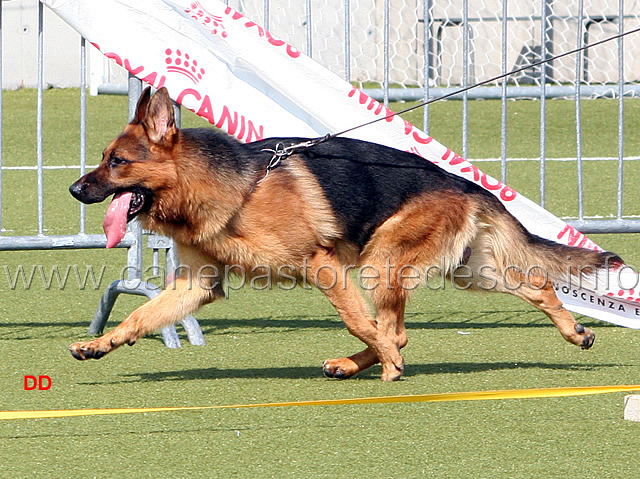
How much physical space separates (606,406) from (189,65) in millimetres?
2804

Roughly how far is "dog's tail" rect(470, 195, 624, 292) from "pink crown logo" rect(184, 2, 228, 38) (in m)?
1.81

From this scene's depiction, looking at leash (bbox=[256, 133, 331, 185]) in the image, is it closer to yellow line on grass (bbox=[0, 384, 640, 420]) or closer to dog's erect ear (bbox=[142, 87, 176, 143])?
dog's erect ear (bbox=[142, 87, 176, 143])

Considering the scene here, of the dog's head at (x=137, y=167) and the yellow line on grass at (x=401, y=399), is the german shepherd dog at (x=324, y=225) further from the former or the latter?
the yellow line on grass at (x=401, y=399)

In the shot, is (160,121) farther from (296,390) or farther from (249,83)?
(249,83)

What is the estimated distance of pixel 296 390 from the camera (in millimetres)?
4609

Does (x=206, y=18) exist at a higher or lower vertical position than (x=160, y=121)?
higher

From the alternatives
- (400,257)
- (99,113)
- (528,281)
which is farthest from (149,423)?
(99,113)

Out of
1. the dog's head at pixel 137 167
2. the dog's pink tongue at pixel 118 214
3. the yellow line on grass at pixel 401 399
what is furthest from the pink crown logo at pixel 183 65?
the yellow line on grass at pixel 401 399

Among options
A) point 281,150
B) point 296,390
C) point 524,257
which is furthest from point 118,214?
point 524,257

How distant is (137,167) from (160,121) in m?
0.21

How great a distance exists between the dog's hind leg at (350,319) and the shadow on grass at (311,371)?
13cm

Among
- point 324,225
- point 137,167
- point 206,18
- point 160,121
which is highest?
point 206,18

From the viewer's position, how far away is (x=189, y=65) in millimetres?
5656

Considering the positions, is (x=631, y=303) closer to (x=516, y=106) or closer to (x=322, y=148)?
(x=322, y=148)
